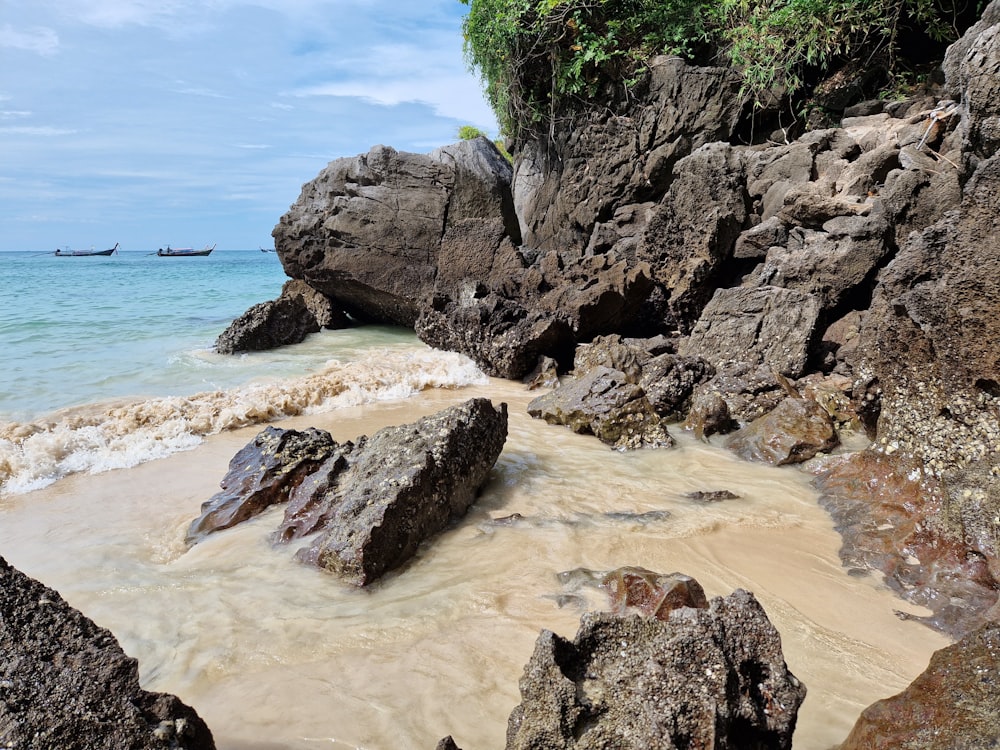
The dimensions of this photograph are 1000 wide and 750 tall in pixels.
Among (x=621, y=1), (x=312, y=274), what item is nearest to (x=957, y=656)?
(x=312, y=274)

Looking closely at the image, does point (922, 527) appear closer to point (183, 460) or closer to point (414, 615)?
point (414, 615)

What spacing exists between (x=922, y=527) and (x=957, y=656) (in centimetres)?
220

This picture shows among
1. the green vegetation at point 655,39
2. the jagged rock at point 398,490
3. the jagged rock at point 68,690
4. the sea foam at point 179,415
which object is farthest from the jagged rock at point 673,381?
the green vegetation at point 655,39

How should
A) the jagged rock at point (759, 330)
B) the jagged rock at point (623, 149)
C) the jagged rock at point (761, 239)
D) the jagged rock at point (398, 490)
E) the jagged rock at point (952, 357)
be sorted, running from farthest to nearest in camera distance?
the jagged rock at point (623, 149) < the jagged rock at point (761, 239) < the jagged rock at point (759, 330) < the jagged rock at point (952, 357) < the jagged rock at point (398, 490)

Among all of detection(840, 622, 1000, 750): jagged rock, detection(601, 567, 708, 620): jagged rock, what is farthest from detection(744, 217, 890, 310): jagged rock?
detection(840, 622, 1000, 750): jagged rock

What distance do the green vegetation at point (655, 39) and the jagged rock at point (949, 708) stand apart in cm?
1092

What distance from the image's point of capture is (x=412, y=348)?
11211 mm

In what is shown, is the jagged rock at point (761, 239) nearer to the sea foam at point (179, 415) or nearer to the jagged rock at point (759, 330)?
the jagged rock at point (759, 330)

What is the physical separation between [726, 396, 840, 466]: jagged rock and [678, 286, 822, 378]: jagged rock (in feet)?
3.59

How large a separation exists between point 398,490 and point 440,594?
682 mm

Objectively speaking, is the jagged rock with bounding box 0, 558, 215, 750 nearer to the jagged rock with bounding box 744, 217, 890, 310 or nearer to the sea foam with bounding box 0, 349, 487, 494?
the sea foam with bounding box 0, 349, 487, 494

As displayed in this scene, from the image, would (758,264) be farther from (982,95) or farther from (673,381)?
(982,95)

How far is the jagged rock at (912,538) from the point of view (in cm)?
312

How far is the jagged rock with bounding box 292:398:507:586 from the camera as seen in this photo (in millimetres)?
3502
